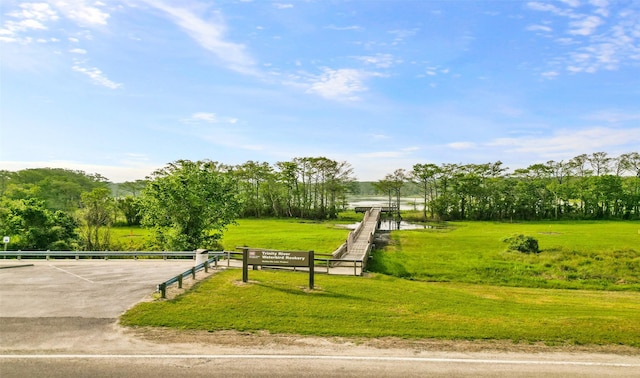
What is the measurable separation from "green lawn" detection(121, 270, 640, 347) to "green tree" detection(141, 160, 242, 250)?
1716 cm

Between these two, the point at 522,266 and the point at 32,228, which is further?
the point at 32,228

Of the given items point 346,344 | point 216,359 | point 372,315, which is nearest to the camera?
point 216,359

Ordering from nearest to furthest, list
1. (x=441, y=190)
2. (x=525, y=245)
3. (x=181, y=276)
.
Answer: (x=181, y=276) → (x=525, y=245) → (x=441, y=190)

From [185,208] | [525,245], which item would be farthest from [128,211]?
[525,245]

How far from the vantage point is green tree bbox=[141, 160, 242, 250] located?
33.7 metres

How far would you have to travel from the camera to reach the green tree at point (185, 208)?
33688 millimetres

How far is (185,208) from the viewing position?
33.9 metres

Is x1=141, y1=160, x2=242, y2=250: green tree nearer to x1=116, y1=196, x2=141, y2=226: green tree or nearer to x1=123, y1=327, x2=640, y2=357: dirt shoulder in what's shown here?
x1=123, y1=327, x2=640, y2=357: dirt shoulder

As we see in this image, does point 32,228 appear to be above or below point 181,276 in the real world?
above

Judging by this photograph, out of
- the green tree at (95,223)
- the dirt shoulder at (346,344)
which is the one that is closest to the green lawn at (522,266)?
the dirt shoulder at (346,344)

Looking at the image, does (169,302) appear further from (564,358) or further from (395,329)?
(564,358)

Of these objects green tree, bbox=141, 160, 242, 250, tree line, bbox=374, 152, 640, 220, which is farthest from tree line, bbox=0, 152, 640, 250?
green tree, bbox=141, 160, 242, 250

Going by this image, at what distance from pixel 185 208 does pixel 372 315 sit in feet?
81.8

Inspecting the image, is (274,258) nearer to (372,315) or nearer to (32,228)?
(372,315)
